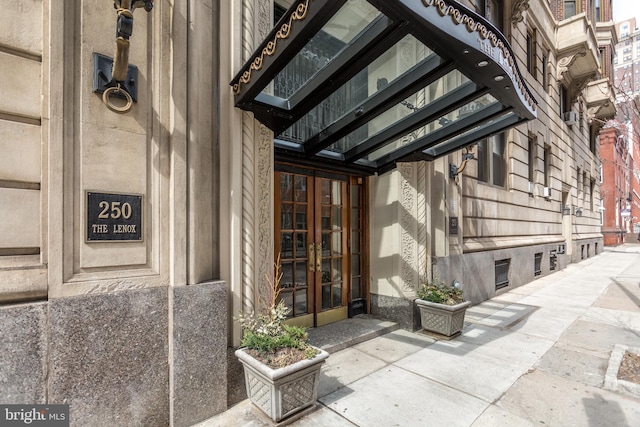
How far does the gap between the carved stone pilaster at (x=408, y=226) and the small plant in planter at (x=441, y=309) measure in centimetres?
32

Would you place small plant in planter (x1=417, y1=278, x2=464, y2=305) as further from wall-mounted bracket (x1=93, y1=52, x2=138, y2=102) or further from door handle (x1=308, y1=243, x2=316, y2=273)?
wall-mounted bracket (x1=93, y1=52, x2=138, y2=102)

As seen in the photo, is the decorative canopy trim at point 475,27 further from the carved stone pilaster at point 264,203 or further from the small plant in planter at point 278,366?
the small plant in planter at point 278,366

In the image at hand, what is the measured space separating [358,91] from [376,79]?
0.39 meters

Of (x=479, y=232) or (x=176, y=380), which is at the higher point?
(x=479, y=232)

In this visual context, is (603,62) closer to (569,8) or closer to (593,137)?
(593,137)

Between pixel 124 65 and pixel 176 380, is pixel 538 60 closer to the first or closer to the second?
pixel 124 65

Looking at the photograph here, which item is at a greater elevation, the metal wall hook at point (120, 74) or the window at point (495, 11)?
the window at point (495, 11)

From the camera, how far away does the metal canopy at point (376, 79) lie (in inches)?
107

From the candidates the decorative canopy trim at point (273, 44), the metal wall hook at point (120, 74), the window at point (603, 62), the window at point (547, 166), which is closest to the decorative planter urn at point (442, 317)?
the decorative canopy trim at point (273, 44)

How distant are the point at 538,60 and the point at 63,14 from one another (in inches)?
567

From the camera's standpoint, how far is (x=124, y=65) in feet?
9.18

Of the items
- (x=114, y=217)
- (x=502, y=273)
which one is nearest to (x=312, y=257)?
(x=114, y=217)

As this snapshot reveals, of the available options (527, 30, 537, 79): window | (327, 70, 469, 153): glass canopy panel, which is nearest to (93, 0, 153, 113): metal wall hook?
(327, 70, 469, 153): glass canopy panel

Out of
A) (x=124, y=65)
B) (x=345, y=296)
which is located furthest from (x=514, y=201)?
(x=124, y=65)
